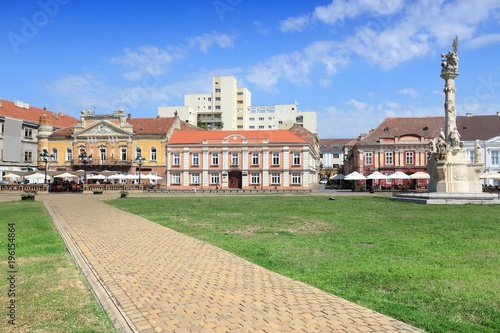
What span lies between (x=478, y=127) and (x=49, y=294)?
67.0 m

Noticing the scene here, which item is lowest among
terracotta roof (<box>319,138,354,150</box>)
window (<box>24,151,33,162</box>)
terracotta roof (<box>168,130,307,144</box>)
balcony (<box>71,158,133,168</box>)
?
balcony (<box>71,158,133,168</box>)

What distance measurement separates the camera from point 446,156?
2631 cm

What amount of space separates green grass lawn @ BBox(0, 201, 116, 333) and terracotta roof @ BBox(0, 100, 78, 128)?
207ft

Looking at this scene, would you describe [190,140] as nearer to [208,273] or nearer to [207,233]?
[207,233]

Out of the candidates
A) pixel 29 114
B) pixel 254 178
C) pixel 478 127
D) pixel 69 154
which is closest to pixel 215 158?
pixel 254 178

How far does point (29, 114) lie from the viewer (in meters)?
70.3

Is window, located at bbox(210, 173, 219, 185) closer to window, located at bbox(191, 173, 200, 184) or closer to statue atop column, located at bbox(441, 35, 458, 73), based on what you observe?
window, located at bbox(191, 173, 200, 184)

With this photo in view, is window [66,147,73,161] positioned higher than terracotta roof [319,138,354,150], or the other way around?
terracotta roof [319,138,354,150]

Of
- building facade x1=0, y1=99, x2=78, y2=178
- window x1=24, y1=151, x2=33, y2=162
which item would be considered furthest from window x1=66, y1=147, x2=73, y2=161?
window x1=24, y1=151, x2=33, y2=162

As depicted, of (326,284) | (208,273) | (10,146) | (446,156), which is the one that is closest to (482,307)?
(326,284)

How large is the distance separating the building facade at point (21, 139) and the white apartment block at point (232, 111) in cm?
4071

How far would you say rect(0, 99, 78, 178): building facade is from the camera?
60344mm

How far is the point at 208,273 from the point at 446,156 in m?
22.9

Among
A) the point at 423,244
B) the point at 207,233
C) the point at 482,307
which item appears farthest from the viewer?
the point at 207,233
